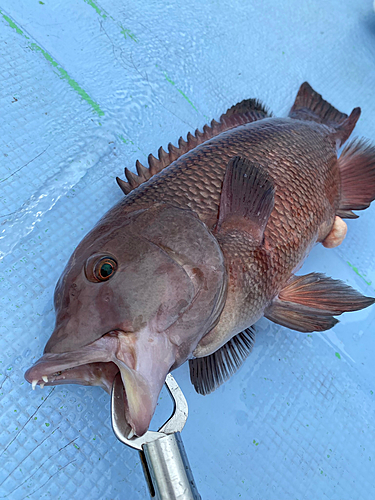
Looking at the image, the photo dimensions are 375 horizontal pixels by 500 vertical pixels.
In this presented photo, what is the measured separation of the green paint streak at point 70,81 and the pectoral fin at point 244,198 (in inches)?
28.1

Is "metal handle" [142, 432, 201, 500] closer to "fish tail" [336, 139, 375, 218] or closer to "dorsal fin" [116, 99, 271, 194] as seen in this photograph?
"dorsal fin" [116, 99, 271, 194]

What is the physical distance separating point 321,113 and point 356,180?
1.37 feet

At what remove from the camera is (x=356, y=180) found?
4.91 feet

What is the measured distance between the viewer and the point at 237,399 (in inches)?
49.4

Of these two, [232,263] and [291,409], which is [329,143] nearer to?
[232,263]

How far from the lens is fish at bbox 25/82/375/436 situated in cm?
73

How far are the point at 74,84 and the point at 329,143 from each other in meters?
0.98

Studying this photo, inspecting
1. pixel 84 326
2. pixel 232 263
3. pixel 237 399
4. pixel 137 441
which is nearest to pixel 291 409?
pixel 237 399

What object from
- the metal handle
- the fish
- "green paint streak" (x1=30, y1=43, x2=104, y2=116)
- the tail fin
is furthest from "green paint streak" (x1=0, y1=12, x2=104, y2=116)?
the metal handle

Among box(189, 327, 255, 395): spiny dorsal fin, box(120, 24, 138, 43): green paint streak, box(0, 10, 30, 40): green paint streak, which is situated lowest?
box(189, 327, 255, 395): spiny dorsal fin

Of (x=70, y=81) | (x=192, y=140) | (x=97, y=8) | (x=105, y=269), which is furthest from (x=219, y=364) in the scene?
(x=97, y=8)

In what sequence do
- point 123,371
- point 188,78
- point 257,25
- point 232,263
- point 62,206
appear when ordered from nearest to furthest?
point 123,371 < point 232,263 < point 62,206 < point 188,78 < point 257,25

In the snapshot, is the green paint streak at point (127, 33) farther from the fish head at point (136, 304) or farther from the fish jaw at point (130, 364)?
the fish jaw at point (130, 364)

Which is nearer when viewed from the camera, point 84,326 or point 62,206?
point 84,326
